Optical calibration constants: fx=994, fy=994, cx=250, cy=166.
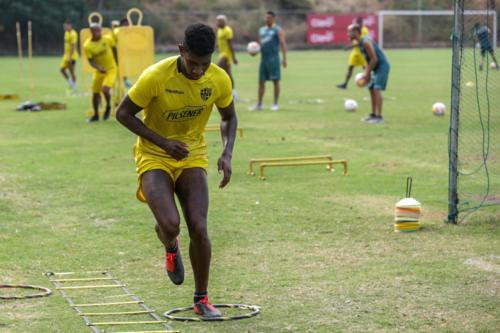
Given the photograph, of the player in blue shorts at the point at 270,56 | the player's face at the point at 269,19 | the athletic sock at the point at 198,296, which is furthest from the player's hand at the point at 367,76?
the athletic sock at the point at 198,296

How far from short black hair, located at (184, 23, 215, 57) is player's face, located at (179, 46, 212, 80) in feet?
0.12

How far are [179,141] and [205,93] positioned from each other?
401 millimetres

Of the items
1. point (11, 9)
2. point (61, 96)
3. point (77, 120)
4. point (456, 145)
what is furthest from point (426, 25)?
point (456, 145)

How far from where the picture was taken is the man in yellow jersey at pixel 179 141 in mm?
7117

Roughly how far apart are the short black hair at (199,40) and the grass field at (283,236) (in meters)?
1.91

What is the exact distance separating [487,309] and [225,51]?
19.0m

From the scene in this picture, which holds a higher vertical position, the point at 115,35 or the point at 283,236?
the point at 115,35

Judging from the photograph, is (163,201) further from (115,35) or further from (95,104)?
(95,104)

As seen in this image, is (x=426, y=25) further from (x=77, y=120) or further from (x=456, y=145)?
(x=456, y=145)

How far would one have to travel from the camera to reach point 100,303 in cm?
761

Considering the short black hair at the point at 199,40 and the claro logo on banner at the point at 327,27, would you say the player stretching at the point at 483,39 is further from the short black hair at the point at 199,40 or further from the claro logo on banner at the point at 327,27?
the claro logo on banner at the point at 327,27

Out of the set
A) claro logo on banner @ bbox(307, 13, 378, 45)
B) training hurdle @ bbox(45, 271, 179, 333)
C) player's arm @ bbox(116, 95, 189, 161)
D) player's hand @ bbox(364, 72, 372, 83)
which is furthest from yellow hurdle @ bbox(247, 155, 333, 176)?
claro logo on banner @ bbox(307, 13, 378, 45)

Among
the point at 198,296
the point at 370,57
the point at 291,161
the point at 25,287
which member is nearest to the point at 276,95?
the point at 370,57

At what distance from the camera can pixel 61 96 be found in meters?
30.1
